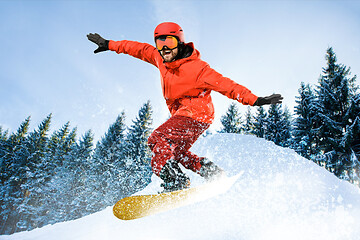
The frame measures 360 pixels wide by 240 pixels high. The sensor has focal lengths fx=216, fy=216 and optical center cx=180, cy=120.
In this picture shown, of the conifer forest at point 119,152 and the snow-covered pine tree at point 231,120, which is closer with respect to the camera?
the conifer forest at point 119,152

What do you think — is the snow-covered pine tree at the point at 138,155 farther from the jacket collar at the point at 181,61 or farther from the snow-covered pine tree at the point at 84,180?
the jacket collar at the point at 181,61

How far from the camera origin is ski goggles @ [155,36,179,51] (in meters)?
2.62

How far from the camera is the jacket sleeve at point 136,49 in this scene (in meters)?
3.17

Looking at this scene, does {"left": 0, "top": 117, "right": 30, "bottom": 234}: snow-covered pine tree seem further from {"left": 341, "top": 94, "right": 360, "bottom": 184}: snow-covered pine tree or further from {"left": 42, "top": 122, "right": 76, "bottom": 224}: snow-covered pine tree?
{"left": 341, "top": 94, "right": 360, "bottom": 184}: snow-covered pine tree

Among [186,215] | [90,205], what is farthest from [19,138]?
[186,215]

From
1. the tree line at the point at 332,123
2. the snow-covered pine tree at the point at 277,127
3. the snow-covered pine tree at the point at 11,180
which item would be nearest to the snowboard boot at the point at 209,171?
the tree line at the point at 332,123

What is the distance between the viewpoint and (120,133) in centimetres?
2277

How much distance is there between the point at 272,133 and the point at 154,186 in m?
16.4

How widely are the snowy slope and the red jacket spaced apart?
4.58ft

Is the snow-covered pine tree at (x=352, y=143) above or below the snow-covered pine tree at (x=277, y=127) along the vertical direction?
below

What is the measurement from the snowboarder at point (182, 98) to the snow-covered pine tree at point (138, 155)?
51.4ft

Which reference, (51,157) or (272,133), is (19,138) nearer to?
(51,157)

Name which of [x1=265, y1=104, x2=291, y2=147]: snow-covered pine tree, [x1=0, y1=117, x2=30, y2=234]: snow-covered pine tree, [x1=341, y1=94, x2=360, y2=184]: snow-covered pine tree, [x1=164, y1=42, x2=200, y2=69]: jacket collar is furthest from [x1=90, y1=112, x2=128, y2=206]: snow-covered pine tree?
[x1=164, y1=42, x2=200, y2=69]: jacket collar

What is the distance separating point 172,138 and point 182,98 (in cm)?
54
